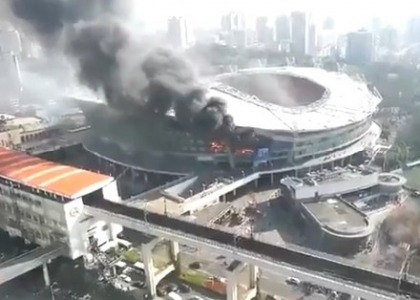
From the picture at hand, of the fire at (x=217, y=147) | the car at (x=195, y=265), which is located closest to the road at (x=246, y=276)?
the car at (x=195, y=265)

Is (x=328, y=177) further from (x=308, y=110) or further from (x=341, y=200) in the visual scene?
(x=308, y=110)

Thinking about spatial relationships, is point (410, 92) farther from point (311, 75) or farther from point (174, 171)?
point (174, 171)

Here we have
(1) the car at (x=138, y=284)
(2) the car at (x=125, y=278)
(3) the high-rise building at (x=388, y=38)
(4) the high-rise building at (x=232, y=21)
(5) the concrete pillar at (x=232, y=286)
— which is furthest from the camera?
(4) the high-rise building at (x=232, y=21)

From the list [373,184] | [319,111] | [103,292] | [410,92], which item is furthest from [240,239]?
[410,92]

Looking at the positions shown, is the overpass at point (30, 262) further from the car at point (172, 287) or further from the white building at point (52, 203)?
the car at point (172, 287)

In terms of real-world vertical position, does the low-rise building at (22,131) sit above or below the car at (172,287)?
above

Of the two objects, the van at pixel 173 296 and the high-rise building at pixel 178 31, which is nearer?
the van at pixel 173 296

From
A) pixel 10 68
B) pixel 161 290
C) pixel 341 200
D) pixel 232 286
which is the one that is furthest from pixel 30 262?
pixel 10 68
